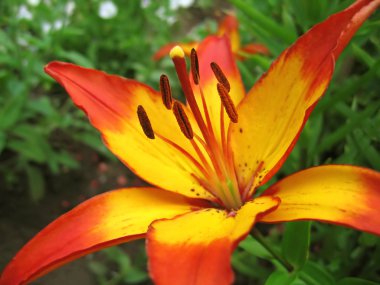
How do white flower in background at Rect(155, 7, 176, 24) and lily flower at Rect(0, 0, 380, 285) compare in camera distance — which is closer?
lily flower at Rect(0, 0, 380, 285)

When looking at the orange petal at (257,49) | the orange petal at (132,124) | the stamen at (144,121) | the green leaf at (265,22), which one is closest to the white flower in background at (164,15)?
the orange petal at (257,49)

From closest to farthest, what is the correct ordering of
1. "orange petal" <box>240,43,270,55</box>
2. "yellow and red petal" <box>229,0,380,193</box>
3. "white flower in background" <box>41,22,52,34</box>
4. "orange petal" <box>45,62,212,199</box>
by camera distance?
1. "yellow and red petal" <box>229,0,380,193</box>
2. "orange petal" <box>45,62,212,199</box>
3. "orange petal" <box>240,43,270,55</box>
4. "white flower in background" <box>41,22,52,34</box>

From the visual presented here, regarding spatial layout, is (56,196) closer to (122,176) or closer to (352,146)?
(122,176)

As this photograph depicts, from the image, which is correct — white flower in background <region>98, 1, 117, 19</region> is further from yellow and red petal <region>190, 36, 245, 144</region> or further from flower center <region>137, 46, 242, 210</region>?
flower center <region>137, 46, 242, 210</region>

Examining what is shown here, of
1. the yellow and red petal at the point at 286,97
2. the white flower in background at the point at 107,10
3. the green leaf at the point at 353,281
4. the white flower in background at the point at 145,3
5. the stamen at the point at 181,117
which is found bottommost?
the green leaf at the point at 353,281

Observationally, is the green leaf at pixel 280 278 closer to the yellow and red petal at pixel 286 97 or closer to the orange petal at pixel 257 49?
the yellow and red petal at pixel 286 97

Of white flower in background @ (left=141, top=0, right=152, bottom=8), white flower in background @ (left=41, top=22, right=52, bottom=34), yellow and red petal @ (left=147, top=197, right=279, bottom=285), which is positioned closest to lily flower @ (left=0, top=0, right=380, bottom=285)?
yellow and red petal @ (left=147, top=197, right=279, bottom=285)

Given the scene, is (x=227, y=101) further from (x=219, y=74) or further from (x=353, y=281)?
(x=353, y=281)

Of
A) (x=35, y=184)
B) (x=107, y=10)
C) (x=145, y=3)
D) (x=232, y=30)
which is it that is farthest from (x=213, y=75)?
(x=145, y=3)
